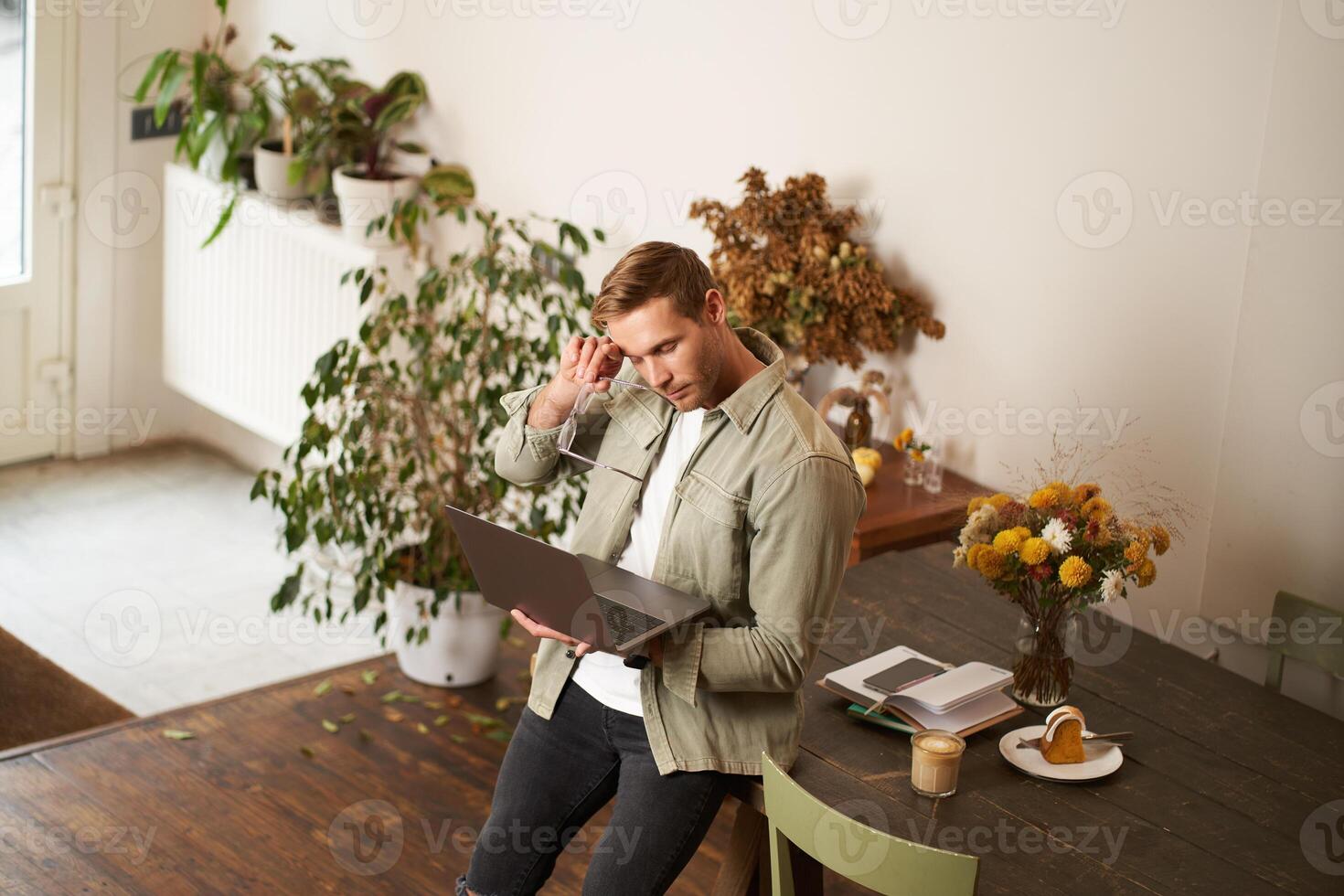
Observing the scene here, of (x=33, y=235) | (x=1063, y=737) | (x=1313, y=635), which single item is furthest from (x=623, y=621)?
(x=33, y=235)

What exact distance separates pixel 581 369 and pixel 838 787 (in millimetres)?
732

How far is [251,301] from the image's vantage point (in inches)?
196

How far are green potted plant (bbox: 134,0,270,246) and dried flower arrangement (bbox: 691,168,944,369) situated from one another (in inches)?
78.9

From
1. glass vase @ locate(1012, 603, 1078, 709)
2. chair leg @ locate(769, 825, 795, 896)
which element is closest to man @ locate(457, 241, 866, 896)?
chair leg @ locate(769, 825, 795, 896)

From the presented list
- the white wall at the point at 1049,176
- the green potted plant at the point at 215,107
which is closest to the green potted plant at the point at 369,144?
the green potted plant at the point at 215,107

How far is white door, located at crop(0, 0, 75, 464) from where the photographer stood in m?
4.87

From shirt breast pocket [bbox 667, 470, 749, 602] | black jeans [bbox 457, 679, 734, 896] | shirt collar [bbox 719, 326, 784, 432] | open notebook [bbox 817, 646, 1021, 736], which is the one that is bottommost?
black jeans [bbox 457, 679, 734, 896]

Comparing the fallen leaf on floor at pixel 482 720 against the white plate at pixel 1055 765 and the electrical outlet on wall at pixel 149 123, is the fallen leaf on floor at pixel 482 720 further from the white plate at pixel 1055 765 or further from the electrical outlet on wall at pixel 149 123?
the electrical outlet on wall at pixel 149 123

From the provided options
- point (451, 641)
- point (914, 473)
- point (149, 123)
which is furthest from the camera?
point (149, 123)

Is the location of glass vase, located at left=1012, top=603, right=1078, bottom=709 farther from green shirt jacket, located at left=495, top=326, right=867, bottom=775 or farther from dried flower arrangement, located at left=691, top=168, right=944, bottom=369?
dried flower arrangement, located at left=691, top=168, right=944, bottom=369

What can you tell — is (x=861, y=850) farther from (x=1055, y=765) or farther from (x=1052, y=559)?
(x=1052, y=559)

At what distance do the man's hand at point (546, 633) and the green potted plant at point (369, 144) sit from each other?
250 centimetres

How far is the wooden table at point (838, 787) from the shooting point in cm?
206

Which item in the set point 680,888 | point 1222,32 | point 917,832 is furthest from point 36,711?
point 1222,32
